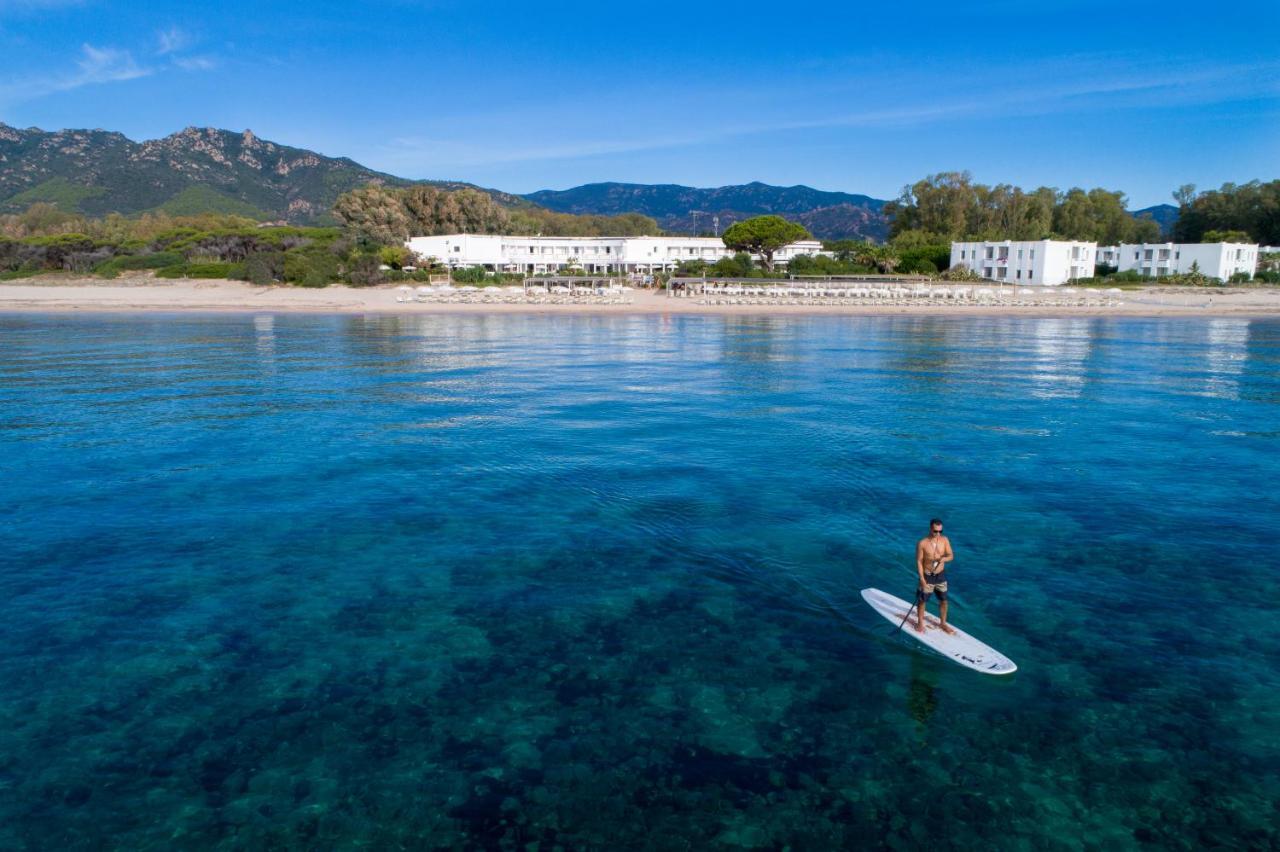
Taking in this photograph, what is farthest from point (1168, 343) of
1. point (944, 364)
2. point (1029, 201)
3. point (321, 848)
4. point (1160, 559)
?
point (1029, 201)

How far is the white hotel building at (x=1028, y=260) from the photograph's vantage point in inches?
3509

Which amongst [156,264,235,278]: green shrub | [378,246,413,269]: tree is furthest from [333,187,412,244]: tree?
[156,264,235,278]: green shrub

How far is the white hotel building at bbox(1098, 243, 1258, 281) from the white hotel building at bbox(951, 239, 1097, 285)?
9010mm

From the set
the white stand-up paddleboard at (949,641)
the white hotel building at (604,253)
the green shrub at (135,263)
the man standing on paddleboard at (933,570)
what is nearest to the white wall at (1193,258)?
the white hotel building at (604,253)

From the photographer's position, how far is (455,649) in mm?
10211

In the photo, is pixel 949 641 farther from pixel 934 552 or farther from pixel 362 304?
pixel 362 304

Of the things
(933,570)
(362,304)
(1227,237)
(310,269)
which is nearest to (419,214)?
(310,269)

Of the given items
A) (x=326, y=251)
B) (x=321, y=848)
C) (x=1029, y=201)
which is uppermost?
(x=1029, y=201)

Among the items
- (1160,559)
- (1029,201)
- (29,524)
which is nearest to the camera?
(1160,559)

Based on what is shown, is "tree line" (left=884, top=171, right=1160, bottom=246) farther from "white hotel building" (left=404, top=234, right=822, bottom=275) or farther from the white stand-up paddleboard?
the white stand-up paddleboard

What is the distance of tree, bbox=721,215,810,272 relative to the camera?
9994 centimetres

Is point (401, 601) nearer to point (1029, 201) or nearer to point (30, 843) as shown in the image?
point (30, 843)

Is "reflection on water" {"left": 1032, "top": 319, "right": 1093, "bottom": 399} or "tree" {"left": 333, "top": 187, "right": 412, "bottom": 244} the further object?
"tree" {"left": 333, "top": 187, "right": 412, "bottom": 244}

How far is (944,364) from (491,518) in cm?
2641
